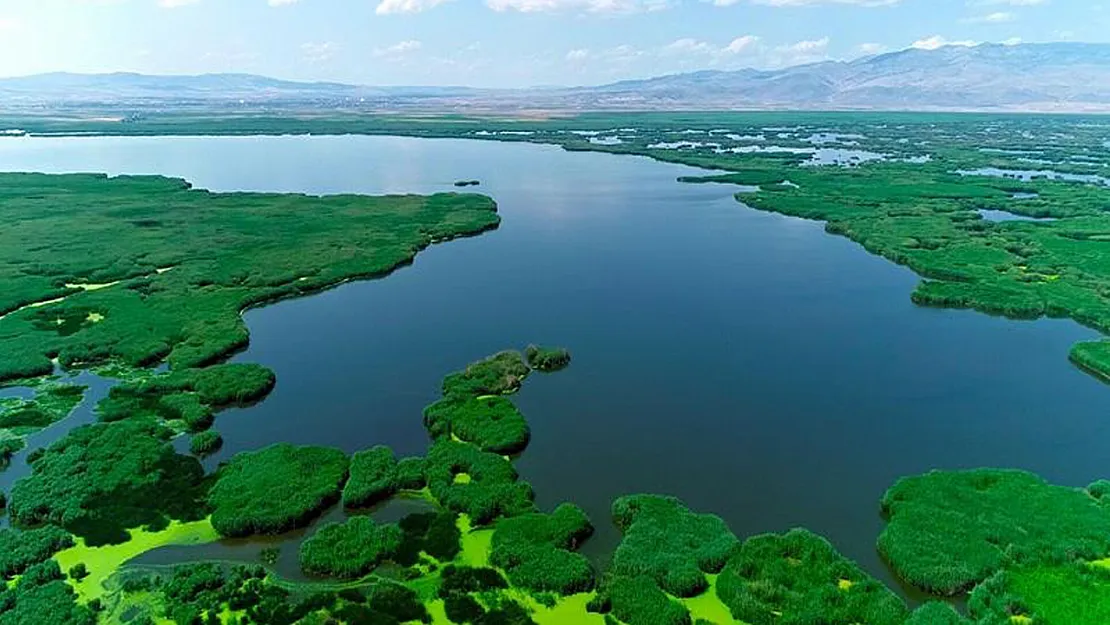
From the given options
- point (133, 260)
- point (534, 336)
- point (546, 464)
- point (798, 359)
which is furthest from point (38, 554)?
point (133, 260)

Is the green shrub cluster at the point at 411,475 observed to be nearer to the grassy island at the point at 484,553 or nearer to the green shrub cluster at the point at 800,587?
the grassy island at the point at 484,553

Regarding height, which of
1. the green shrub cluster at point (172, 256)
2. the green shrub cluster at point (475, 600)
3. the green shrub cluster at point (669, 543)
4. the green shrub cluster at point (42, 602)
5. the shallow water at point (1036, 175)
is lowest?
the green shrub cluster at point (475, 600)

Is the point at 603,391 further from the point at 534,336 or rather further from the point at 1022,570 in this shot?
the point at 1022,570

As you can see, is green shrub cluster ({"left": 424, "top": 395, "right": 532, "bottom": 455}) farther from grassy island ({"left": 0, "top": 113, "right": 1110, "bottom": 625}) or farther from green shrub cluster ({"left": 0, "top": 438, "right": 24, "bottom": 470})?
green shrub cluster ({"left": 0, "top": 438, "right": 24, "bottom": 470})

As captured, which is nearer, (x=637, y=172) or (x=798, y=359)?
(x=798, y=359)

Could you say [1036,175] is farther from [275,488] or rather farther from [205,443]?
[205,443]

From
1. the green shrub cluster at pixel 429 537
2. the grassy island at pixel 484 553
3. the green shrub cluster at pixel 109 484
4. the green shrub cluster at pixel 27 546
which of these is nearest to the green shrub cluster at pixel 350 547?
the grassy island at pixel 484 553
